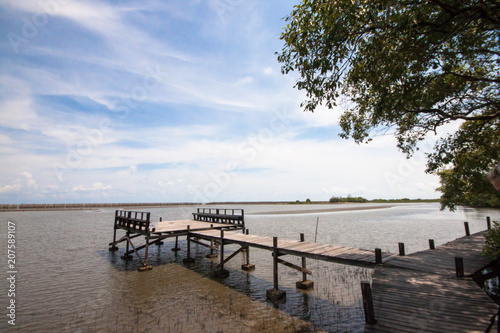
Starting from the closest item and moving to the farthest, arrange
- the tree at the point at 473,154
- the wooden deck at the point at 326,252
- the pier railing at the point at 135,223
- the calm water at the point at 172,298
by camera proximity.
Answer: the calm water at the point at 172,298
the wooden deck at the point at 326,252
the tree at the point at 473,154
the pier railing at the point at 135,223

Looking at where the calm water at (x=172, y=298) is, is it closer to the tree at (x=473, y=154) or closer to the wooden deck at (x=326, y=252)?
the wooden deck at (x=326, y=252)

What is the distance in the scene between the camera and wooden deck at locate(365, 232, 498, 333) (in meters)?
5.45

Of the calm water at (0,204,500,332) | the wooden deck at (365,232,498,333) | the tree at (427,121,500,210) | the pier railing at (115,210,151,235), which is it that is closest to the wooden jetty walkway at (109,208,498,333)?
the wooden deck at (365,232,498,333)

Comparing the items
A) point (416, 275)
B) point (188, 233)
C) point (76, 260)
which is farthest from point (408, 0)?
point (76, 260)

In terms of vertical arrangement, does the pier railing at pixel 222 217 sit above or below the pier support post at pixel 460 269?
above

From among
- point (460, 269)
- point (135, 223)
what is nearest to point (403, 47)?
point (460, 269)

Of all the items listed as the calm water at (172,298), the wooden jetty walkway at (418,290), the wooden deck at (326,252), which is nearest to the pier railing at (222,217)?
the calm water at (172,298)

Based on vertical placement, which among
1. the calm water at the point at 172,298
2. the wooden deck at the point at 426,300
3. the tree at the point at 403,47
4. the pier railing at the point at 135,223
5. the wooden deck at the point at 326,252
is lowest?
the calm water at the point at 172,298

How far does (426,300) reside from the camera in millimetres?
6426

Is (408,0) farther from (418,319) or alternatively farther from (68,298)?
(68,298)

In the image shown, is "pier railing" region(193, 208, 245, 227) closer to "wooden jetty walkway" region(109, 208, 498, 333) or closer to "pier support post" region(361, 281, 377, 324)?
"wooden jetty walkway" region(109, 208, 498, 333)

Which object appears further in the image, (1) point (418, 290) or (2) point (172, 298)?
(2) point (172, 298)

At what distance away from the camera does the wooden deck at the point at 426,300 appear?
545 cm

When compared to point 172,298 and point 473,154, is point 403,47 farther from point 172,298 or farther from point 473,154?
point 172,298
